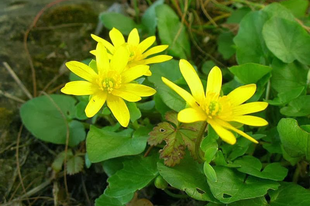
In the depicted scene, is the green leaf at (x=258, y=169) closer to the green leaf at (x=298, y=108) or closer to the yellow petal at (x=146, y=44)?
the green leaf at (x=298, y=108)

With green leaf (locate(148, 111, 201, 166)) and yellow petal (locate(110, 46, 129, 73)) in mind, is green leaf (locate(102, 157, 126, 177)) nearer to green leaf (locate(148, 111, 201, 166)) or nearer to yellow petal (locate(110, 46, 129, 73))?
green leaf (locate(148, 111, 201, 166))

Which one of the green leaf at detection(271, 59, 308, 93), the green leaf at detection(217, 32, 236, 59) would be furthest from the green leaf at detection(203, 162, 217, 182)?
the green leaf at detection(217, 32, 236, 59)

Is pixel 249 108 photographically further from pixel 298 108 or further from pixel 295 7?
pixel 295 7

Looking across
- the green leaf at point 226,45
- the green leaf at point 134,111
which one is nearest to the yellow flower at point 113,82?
the green leaf at point 134,111

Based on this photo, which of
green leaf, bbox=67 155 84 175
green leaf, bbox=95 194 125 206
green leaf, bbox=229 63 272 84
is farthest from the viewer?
green leaf, bbox=67 155 84 175

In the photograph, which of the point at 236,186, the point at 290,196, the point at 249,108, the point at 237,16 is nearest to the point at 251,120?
the point at 249,108

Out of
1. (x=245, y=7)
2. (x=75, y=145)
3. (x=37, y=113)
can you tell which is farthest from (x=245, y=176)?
(x=245, y=7)
